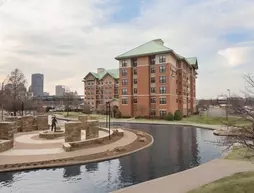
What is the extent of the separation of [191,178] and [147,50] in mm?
45200

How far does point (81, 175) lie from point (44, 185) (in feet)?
7.43

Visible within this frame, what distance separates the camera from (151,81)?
5638cm

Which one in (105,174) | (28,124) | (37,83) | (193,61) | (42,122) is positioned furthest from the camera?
(37,83)

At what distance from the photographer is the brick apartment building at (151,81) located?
54062 millimetres

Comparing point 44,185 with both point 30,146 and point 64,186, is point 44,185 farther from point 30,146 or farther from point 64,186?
point 30,146

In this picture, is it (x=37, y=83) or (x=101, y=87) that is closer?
(x=101, y=87)

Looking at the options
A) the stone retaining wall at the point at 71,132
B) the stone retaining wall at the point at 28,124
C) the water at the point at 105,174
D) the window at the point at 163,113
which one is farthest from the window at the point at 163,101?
the stone retaining wall at the point at 71,132

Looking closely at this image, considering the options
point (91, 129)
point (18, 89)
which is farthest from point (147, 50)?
point (91, 129)

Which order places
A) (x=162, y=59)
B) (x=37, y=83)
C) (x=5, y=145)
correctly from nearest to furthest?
(x=5, y=145) → (x=162, y=59) → (x=37, y=83)

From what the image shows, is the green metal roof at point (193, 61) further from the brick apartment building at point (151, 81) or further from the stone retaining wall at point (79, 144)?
the stone retaining wall at point (79, 144)

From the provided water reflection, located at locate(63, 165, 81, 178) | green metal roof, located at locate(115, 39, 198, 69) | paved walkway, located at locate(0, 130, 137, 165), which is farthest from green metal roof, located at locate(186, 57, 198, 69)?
water reflection, located at locate(63, 165, 81, 178)

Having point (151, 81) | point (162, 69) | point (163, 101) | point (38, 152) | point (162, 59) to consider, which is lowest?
point (38, 152)

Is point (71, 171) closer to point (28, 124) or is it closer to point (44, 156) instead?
point (44, 156)

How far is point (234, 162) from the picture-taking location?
15844 millimetres
